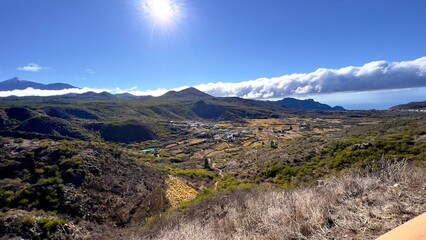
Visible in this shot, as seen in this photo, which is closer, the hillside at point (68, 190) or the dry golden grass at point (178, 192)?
the hillside at point (68, 190)

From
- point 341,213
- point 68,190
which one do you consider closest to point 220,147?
point 68,190

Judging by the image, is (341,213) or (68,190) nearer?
(341,213)

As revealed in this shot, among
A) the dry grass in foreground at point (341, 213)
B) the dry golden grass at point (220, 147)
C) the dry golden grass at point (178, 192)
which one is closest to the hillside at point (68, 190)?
the dry golden grass at point (178, 192)

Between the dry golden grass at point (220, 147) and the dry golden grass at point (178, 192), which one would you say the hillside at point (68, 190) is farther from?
the dry golden grass at point (220, 147)

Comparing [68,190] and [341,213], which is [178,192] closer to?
[68,190]

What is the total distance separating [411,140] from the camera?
83.3 ft

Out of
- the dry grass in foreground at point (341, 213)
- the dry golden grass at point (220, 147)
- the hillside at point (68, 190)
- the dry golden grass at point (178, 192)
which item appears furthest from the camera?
the dry golden grass at point (220, 147)

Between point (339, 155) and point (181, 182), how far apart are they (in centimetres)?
1459

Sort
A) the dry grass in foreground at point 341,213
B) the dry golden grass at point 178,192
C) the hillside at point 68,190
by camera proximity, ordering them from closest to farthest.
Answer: the dry grass in foreground at point 341,213
the hillside at point 68,190
the dry golden grass at point 178,192

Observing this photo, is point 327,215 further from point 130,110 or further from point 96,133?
point 130,110

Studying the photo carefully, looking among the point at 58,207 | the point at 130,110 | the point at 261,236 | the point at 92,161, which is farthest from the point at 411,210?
the point at 130,110

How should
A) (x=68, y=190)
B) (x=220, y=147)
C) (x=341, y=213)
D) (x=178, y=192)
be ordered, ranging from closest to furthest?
1. (x=341, y=213)
2. (x=68, y=190)
3. (x=178, y=192)
4. (x=220, y=147)

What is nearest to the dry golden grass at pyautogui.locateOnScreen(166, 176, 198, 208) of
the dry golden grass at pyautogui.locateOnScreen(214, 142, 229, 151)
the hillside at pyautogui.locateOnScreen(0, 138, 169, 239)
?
the hillside at pyautogui.locateOnScreen(0, 138, 169, 239)

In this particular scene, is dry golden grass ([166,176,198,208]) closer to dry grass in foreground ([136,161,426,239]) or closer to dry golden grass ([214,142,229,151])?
dry grass in foreground ([136,161,426,239])
